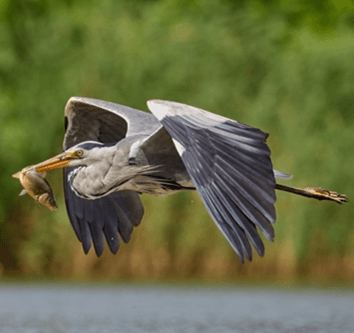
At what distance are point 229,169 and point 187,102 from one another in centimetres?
1016

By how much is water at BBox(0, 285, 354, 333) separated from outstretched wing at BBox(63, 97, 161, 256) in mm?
2170

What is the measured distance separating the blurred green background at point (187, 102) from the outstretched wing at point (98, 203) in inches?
247

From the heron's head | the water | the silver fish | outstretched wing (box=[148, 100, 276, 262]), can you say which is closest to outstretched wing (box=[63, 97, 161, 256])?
the silver fish

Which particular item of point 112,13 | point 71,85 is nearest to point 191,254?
point 71,85

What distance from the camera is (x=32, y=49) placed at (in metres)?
18.2

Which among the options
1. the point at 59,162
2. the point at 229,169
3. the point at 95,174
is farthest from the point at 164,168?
the point at 229,169

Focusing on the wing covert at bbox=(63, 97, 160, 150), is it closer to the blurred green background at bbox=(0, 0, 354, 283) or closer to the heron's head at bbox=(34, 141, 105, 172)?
the heron's head at bbox=(34, 141, 105, 172)

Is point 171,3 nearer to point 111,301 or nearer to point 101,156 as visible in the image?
point 111,301

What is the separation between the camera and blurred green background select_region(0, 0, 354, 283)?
15.0 metres

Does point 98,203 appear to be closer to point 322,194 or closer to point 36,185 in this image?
point 36,185

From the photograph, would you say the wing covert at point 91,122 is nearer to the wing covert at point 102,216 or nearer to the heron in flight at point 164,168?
the heron in flight at point 164,168

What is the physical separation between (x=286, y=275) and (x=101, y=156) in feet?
26.7

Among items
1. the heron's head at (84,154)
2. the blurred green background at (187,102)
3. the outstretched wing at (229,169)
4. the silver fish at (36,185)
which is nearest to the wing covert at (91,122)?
the heron's head at (84,154)

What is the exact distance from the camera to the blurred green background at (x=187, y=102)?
15.0 meters
